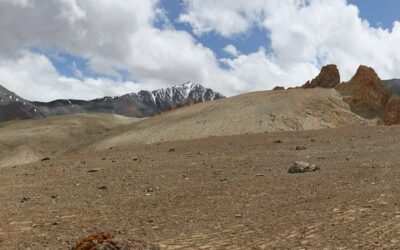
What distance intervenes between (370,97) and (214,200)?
44464 mm

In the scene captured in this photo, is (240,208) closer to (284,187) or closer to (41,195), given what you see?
(284,187)

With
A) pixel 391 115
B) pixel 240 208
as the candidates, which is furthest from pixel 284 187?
pixel 391 115

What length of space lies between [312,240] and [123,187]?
8768mm

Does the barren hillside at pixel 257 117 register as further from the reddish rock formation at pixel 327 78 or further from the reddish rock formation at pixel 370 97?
the reddish rock formation at pixel 327 78

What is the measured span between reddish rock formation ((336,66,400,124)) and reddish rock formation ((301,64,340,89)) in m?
8.32

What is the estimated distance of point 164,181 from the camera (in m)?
18.1

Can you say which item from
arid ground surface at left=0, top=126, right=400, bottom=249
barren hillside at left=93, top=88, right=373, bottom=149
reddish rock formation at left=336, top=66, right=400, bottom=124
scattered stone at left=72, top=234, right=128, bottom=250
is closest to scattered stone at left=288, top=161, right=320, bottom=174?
arid ground surface at left=0, top=126, right=400, bottom=249

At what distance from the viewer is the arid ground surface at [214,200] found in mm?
10781

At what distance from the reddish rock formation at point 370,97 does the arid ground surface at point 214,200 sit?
91.2 feet

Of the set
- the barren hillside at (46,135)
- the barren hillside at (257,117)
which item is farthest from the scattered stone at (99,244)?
the barren hillside at (46,135)

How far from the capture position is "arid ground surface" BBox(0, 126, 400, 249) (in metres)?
10.8

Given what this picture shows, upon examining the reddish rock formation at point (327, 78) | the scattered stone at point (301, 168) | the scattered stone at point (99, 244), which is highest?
the reddish rock formation at point (327, 78)

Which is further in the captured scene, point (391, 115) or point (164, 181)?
point (391, 115)

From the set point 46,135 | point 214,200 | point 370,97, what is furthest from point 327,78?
point 214,200
